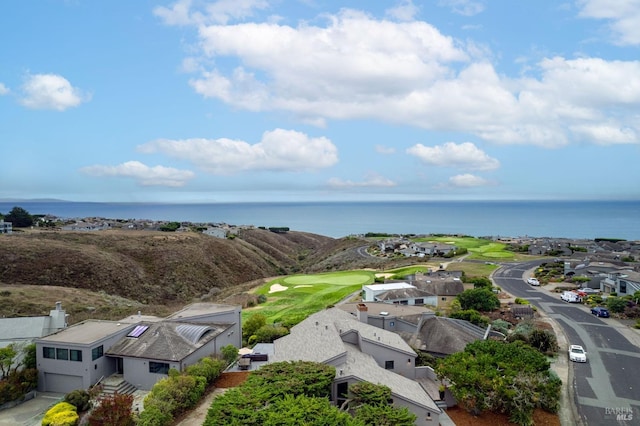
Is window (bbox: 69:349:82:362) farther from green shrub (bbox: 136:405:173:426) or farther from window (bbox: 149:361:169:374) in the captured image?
green shrub (bbox: 136:405:173:426)

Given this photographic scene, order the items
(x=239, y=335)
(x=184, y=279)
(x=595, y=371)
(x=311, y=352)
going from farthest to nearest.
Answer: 1. (x=184, y=279)
2. (x=239, y=335)
3. (x=595, y=371)
4. (x=311, y=352)

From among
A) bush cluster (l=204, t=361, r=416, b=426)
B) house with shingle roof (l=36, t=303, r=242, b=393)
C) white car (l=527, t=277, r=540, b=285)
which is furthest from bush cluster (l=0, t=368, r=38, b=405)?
white car (l=527, t=277, r=540, b=285)

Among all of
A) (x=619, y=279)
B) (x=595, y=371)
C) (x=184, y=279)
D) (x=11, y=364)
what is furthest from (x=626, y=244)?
(x=11, y=364)

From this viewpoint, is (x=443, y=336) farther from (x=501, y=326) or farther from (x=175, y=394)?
(x=175, y=394)

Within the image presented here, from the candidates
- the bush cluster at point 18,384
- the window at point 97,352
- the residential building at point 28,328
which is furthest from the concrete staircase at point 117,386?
the residential building at point 28,328

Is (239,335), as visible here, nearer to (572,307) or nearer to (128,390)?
(128,390)

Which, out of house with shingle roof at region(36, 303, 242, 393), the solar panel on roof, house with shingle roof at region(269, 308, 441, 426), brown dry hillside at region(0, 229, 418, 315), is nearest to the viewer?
house with shingle roof at region(269, 308, 441, 426)

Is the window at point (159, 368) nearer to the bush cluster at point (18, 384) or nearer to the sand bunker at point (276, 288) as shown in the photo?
the bush cluster at point (18, 384)
